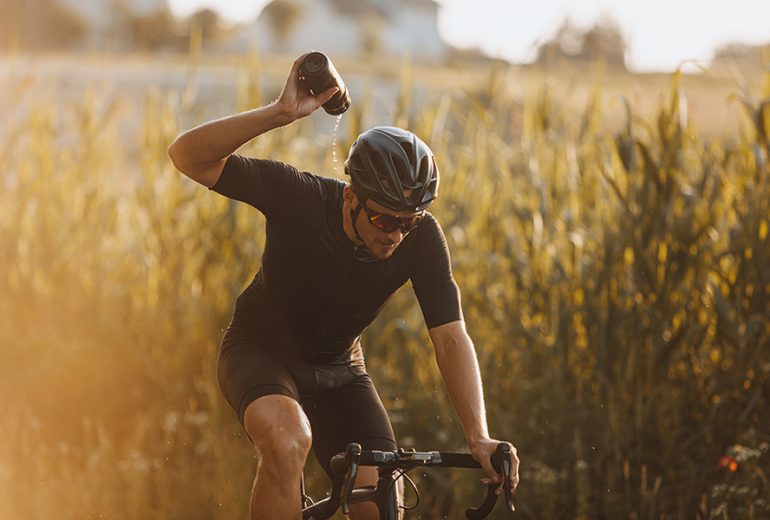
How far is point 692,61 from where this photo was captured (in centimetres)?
625

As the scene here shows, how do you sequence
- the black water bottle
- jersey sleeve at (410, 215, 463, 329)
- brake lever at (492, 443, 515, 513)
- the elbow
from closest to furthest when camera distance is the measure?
brake lever at (492, 443, 515, 513)
the black water bottle
the elbow
jersey sleeve at (410, 215, 463, 329)

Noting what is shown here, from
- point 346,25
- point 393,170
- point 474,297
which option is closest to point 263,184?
point 393,170

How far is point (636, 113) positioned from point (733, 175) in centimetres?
64

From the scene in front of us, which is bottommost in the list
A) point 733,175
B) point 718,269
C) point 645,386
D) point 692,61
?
point 645,386

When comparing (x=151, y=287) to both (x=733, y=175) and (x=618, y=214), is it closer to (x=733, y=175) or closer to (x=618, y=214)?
(x=618, y=214)

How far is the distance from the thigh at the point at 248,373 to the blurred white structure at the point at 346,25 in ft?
163

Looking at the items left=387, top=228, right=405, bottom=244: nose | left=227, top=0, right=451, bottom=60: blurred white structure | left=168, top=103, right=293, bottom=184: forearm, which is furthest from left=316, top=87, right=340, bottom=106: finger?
left=227, top=0, right=451, bottom=60: blurred white structure

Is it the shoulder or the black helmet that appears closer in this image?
Answer: the black helmet

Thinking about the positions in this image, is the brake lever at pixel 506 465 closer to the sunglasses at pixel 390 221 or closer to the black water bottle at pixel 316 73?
the sunglasses at pixel 390 221

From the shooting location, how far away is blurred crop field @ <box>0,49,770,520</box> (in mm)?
6188

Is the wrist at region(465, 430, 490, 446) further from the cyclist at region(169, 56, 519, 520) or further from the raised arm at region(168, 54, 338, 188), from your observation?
the raised arm at region(168, 54, 338, 188)

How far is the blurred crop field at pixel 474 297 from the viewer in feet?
20.3

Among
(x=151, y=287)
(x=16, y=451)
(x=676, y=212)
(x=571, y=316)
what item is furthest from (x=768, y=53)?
(x=16, y=451)

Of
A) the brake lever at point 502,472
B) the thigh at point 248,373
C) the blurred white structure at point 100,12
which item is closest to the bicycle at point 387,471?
the brake lever at point 502,472
